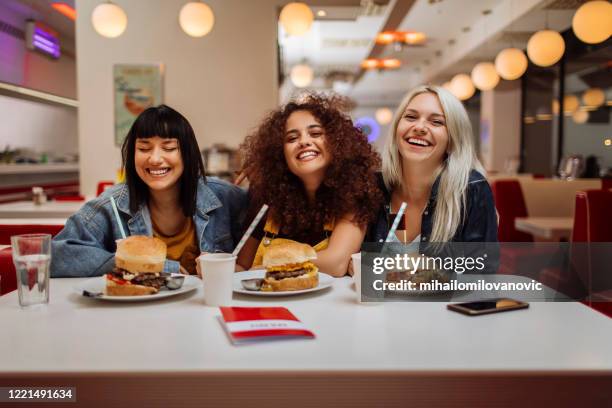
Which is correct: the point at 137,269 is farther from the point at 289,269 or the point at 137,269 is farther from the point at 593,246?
the point at 593,246

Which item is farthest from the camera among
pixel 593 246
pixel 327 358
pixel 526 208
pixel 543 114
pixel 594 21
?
pixel 543 114

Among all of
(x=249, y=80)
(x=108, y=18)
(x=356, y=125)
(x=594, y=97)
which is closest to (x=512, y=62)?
(x=594, y=97)

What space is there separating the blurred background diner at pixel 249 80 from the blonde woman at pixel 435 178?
1148 millimetres

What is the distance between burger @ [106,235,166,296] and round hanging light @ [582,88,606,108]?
7331mm

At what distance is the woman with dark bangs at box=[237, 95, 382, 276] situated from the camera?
191 centimetres

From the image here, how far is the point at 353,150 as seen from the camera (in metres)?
1.99

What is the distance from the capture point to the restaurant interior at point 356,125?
940 mm

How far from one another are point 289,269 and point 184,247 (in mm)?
713

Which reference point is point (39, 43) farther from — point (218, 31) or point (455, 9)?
point (455, 9)

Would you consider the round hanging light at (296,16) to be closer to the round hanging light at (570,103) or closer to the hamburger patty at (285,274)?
the hamburger patty at (285,274)

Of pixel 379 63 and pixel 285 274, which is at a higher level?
pixel 379 63

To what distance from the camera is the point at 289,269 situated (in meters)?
1.41

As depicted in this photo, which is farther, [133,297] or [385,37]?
[385,37]

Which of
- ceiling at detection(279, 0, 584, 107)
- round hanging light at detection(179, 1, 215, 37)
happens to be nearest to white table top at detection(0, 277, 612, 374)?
ceiling at detection(279, 0, 584, 107)
